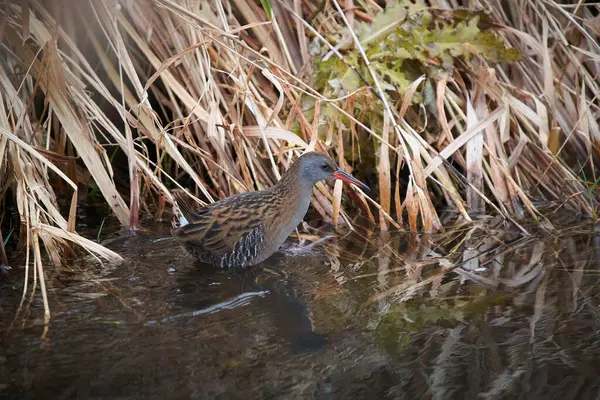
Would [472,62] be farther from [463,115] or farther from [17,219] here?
[17,219]

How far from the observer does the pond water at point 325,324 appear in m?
2.59

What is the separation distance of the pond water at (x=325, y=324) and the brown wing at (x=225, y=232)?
0.28 ft

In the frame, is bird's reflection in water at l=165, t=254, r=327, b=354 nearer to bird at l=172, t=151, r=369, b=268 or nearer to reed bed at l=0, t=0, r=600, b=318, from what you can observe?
bird at l=172, t=151, r=369, b=268

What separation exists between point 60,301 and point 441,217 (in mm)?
2217

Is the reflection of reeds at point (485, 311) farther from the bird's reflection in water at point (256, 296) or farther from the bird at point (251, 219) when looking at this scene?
the bird at point (251, 219)

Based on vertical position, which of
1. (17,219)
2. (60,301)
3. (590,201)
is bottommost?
(590,201)

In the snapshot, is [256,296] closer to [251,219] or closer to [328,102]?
[251,219]

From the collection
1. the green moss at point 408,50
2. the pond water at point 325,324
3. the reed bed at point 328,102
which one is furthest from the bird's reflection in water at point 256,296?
the green moss at point 408,50

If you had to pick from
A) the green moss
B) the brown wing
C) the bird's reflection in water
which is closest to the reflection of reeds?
the bird's reflection in water

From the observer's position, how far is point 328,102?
14.6ft

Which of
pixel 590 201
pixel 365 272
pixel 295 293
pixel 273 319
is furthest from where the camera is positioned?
pixel 590 201

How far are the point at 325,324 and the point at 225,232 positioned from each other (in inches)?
37.2

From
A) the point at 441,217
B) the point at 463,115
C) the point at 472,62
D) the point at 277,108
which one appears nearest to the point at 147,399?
the point at 277,108

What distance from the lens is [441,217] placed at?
4.59m
